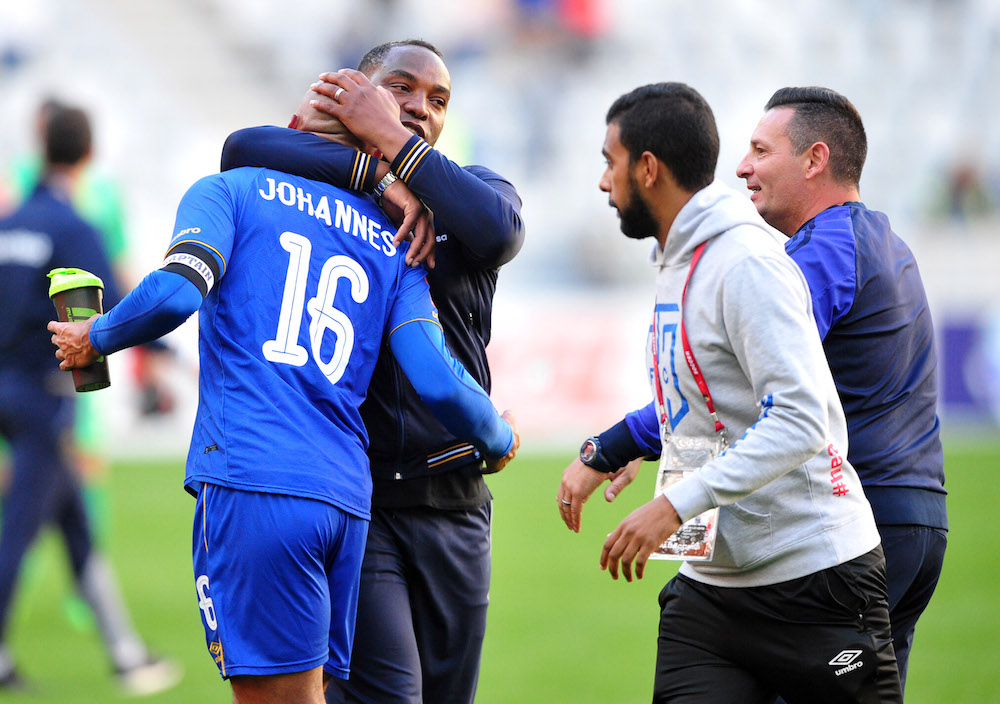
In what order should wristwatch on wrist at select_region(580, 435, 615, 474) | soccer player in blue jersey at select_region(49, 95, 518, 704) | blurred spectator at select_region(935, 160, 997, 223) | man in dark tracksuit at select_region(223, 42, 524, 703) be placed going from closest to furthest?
1. soccer player in blue jersey at select_region(49, 95, 518, 704)
2. man in dark tracksuit at select_region(223, 42, 524, 703)
3. wristwatch on wrist at select_region(580, 435, 615, 474)
4. blurred spectator at select_region(935, 160, 997, 223)

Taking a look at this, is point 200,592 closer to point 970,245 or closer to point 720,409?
point 720,409

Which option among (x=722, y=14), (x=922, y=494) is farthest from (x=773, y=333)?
(x=722, y=14)

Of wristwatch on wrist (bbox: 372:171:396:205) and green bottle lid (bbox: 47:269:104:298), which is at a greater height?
wristwatch on wrist (bbox: 372:171:396:205)

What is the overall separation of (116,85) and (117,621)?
640 inches

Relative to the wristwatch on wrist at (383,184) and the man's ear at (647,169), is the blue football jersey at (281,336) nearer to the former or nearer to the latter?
the wristwatch on wrist at (383,184)

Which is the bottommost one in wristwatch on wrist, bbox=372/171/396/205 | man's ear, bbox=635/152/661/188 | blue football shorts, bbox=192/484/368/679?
blue football shorts, bbox=192/484/368/679

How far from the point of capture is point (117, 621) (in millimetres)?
5840

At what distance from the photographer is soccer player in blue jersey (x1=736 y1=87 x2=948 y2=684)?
3164 mm

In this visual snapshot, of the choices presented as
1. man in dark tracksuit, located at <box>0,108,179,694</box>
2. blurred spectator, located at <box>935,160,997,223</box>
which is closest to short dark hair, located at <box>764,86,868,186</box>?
man in dark tracksuit, located at <box>0,108,179,694</box>

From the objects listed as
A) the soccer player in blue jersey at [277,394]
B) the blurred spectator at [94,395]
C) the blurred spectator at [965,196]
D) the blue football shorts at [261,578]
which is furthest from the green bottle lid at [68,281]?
the blurred spectator at [965,196]

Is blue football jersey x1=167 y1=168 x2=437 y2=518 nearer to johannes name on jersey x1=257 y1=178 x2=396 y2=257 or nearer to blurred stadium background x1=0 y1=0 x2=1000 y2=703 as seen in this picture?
johannes name on jersey x1=257 y1=178 x2=396 y2=257

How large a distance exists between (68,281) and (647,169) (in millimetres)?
1458

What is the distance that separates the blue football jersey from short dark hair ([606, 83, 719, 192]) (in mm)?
750

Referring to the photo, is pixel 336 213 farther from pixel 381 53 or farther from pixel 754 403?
pixel 754 403
